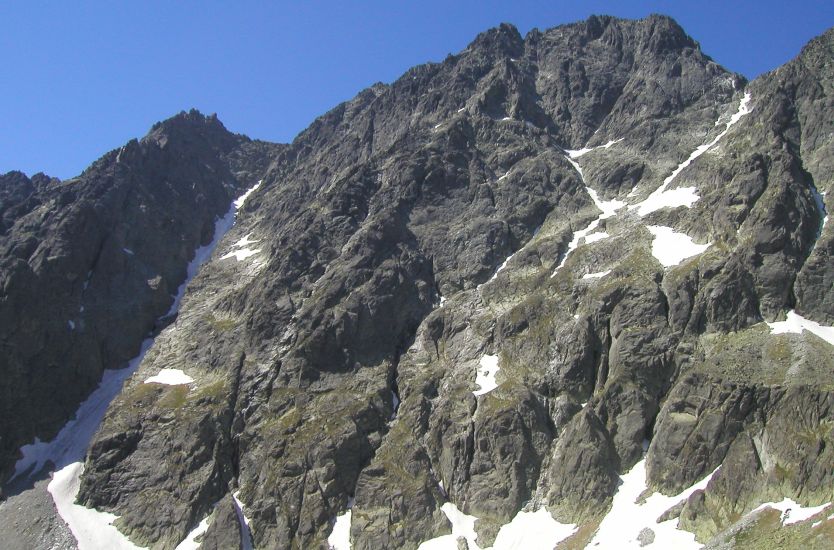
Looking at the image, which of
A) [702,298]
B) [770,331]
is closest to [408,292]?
[702,298]

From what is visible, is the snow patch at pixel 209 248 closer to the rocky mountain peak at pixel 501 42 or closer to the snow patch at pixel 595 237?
the rocky mountain peak at pixel 501 42

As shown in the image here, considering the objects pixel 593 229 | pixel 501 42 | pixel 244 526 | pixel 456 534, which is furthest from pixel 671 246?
pixel 501 42

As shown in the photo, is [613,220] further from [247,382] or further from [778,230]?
[247,382]

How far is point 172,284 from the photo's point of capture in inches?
5566

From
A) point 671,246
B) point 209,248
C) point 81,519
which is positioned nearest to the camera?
point 81,519

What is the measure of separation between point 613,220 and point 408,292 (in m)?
35.1

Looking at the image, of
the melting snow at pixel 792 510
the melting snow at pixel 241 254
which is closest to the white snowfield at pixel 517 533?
the melting snow at pixel 792 510

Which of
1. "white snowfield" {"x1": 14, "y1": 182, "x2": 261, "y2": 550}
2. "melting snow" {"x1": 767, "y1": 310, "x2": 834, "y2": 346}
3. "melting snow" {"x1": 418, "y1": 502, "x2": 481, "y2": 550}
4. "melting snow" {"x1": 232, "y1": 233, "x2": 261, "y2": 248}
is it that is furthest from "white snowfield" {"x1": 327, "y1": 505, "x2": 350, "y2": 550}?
"melting snow" {"x1": 232, "y1": 233, "x2": 261, "y2": 248}

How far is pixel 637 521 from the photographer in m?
62.7

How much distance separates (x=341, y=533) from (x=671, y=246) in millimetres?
57382

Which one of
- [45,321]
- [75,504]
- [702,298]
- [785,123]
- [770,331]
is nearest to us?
[770,331]

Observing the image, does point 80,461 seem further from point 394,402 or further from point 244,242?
point 244,242

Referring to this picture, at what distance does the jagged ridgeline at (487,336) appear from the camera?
67.4m

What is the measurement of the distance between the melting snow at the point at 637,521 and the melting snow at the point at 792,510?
694cm
